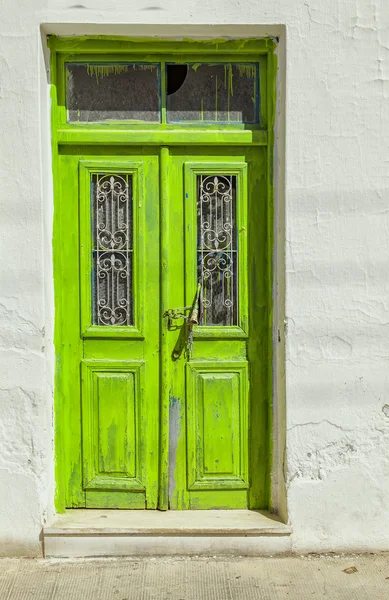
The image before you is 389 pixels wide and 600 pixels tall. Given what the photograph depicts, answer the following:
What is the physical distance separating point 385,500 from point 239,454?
89 centimetres

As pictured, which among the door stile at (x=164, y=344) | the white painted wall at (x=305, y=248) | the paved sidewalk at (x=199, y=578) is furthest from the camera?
the door stile at (x=164, y=344)

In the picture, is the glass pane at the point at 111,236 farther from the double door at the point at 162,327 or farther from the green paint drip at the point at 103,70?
the green paint drip at the point at 103,70

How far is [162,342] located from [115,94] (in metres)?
1.52

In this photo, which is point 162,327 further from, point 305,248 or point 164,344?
point 305,248

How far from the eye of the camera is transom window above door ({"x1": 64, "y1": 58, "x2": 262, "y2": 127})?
168 inches

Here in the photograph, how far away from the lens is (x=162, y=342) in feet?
14.2

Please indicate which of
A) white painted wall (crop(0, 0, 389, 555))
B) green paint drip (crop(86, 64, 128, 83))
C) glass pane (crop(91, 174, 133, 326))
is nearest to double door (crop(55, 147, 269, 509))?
glass pane (crop(91, 174, 133, 326))

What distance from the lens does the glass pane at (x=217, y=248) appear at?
14.2ft

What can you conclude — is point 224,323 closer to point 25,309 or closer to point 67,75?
point 25,309

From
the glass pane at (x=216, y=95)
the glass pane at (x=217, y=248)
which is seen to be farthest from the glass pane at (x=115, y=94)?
the glass pane at (x=217, y=248)

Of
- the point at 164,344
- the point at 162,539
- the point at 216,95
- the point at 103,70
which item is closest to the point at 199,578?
the point at 162,539

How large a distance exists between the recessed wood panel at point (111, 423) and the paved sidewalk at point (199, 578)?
53 centimetres

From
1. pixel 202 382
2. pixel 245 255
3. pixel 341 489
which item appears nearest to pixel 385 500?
pixel 341 489

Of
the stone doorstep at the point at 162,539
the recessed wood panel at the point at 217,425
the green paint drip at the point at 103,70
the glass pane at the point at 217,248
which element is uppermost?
the green paint drip at the point at 103,70
